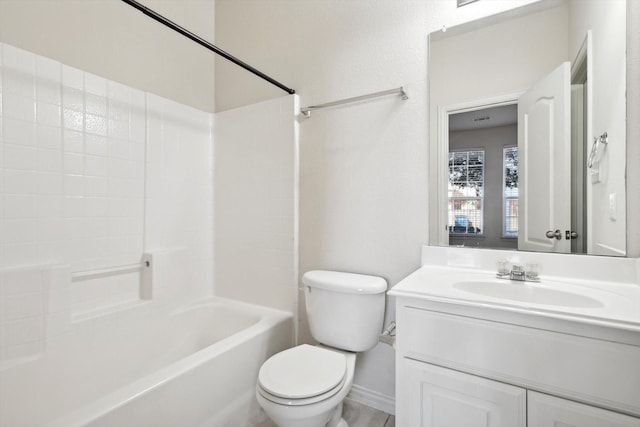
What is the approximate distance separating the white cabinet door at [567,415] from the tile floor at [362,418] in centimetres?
89

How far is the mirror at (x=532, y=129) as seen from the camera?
3.99 ft

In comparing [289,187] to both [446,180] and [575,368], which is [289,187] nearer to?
[446,180]

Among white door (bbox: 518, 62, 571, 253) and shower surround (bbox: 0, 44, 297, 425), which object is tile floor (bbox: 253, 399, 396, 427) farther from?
white door (bbox: 518, 62, 571, 253)

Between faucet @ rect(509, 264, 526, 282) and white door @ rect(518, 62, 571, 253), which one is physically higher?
white door @ rect(518, 62, 571, 253)

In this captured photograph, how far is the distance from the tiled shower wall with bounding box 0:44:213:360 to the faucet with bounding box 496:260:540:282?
6.09 feet

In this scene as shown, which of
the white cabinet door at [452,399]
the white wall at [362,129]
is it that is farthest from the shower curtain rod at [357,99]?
the white cabinet door at [452,399]

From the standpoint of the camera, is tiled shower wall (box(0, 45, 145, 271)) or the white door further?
tiled shower wall (box(0, 45, 145, 271))

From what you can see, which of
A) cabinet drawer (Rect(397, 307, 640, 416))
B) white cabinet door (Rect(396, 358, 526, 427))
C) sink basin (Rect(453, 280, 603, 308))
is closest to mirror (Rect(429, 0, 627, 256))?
sink basin (Rect(453, 280, 603, 308))

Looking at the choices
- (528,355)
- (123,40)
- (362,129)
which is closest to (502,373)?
(528,355)

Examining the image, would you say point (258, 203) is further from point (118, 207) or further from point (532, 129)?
point (532, 129)

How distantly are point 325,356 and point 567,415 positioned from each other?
0.89m

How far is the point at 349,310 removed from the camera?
5.14ft

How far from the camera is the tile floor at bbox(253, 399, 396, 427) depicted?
1607mm

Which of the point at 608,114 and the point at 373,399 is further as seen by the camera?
the point at 373,399
